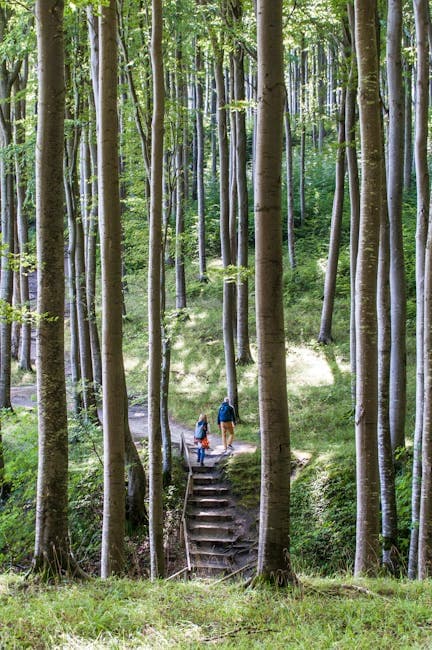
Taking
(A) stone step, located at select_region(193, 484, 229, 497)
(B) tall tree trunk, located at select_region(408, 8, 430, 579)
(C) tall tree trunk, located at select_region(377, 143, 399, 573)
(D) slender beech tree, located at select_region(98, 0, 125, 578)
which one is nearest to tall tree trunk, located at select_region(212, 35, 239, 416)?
(A) stone step, located at select_region(193, 484, 229, 497)

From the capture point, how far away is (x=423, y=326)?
10.5 m

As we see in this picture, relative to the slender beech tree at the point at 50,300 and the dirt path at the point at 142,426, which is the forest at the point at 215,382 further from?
the dirt path at the point at 142,426

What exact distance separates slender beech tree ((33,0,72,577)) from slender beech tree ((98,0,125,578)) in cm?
140

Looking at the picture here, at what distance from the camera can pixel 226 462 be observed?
16234mm

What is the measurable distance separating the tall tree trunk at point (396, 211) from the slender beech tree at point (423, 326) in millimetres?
1099

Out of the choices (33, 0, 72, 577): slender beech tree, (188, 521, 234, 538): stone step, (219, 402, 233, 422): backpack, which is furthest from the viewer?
(219, 402, 233, 422): backpack

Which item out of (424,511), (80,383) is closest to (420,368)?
(424,511)

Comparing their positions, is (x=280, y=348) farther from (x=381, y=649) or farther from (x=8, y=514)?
(x=8, y=514)

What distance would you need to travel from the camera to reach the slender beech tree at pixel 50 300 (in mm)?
7137

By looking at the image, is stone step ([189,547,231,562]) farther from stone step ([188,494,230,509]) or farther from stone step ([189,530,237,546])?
stone step ([188,494,230,509])

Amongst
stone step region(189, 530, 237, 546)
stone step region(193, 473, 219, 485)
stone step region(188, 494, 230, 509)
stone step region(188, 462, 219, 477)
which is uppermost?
stone step region(188, 462, 219, 477)

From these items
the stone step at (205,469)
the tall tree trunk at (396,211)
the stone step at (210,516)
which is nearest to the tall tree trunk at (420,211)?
the tall tree trunk at (396,211)

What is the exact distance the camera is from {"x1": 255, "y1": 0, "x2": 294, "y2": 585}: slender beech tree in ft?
20.9

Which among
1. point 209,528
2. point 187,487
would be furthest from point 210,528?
point 187,487
